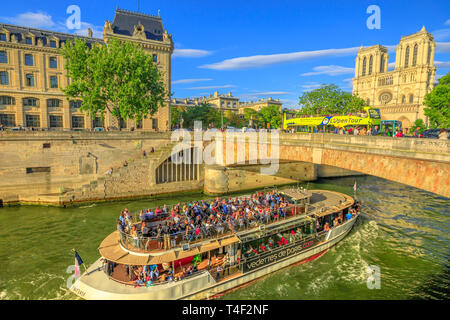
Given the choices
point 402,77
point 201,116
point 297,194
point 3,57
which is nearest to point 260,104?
point 201,116

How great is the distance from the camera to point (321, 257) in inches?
744

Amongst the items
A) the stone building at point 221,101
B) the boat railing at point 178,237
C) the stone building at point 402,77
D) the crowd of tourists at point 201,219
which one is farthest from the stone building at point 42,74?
the stone building at point 402,77

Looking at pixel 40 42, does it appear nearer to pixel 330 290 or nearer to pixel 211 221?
pixel 211 221

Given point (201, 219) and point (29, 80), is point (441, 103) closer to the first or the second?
point (201, 219)

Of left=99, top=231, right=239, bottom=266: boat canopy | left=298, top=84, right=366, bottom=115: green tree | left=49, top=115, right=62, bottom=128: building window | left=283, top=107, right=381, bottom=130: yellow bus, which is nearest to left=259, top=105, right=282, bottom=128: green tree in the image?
left=298, top=84, right=366, bottom=115: green tree

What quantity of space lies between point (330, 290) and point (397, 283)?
14.4 ft

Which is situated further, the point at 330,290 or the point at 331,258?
the point at 331,258

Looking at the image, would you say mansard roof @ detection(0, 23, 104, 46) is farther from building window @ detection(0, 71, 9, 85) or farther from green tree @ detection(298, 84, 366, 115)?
green tree @ detection(298, 84, 366, 115)

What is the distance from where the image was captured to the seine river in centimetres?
1501

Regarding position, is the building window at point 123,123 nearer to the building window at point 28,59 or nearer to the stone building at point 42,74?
the stone building at point 42,74

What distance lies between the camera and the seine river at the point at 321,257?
15.0 metres

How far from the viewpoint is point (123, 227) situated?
15.6 m

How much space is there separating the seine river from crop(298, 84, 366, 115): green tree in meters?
25.7
